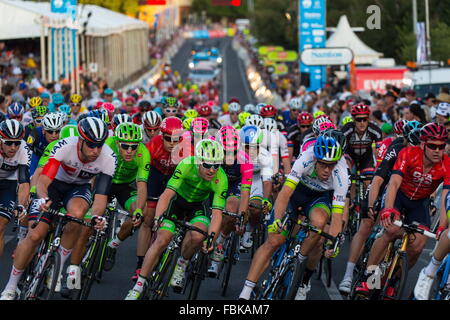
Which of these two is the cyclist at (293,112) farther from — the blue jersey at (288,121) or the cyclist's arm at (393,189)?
the cyclist's arm at (393,189)

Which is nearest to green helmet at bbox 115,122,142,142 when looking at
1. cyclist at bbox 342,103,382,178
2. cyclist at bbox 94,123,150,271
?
cyclist at bbox 94,123,150,271

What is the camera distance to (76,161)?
10.4m

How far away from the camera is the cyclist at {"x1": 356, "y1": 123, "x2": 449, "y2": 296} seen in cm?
1005

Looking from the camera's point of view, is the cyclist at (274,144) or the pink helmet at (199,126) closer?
the pink helmet at (199,126)

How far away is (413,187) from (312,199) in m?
1.00

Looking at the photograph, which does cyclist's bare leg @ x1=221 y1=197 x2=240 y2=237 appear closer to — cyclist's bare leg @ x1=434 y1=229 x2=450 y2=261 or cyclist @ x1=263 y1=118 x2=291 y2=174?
cyclist @ x1=263 y1=118 x2=291 y2=174

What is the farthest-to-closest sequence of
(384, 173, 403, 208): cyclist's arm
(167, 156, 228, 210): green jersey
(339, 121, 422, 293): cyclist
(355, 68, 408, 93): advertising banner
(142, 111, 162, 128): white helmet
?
(355, 68, 408, 93): advertising banner
(142, 111, 162, 128): white helmet
(339, 121, 422, 293): cyclist
(167, 156, 228, 210): green jersey
(384, 173, 403, 208): cyclist's arm

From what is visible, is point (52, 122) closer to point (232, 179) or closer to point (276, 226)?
point (232, 179)

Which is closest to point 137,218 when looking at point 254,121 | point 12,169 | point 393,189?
point 12,169

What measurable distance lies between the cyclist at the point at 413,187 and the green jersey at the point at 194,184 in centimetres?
153

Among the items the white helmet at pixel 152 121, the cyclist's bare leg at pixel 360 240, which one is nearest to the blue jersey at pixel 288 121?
the white helmet at pixel 152 121

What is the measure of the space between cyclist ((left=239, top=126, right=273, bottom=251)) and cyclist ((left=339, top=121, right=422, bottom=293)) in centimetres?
118

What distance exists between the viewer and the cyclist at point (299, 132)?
54.7 feet
